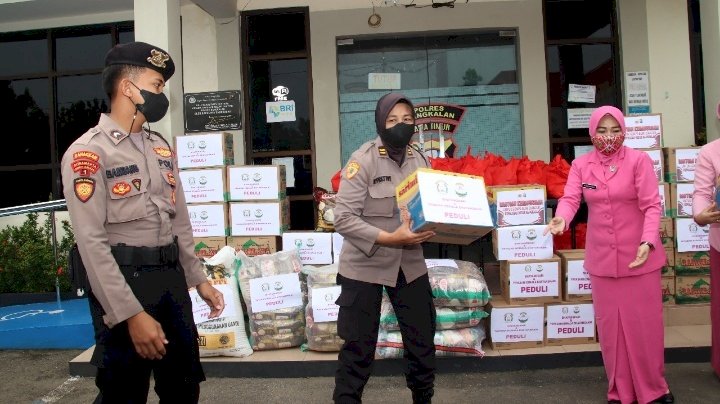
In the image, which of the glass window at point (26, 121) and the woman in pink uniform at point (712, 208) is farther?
the glass window at point (26, 121)

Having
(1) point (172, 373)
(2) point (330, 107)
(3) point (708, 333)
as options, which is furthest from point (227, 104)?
(3) point (708, 333)

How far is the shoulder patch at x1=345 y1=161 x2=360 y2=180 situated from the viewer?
3221 millimetres

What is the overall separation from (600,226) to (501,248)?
1.13 metres

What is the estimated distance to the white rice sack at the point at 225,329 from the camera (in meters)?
4.79

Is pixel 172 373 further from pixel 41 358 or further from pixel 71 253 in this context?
pixel 41 358

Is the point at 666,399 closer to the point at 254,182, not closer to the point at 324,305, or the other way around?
the point at 324,305

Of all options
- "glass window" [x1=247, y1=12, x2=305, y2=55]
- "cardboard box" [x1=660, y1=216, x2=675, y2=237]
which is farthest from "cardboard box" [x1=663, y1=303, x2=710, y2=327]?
"glass window" [x1=247, y1=12, x2=305, y2=55]

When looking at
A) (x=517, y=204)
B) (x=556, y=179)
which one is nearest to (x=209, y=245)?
(x=517, y=204)

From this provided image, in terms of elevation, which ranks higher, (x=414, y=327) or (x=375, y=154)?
(x=375, y=154)

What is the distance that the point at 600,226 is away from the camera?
12.6 feet

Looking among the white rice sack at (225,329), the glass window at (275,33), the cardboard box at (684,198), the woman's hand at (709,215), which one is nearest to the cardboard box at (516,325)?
the woman's hand at (709,215)

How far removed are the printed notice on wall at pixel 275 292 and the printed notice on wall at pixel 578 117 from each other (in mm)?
4552

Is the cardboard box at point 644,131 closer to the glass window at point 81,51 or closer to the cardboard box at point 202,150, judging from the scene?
the cardboard box at point 202,150

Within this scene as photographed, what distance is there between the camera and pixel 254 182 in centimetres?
575
